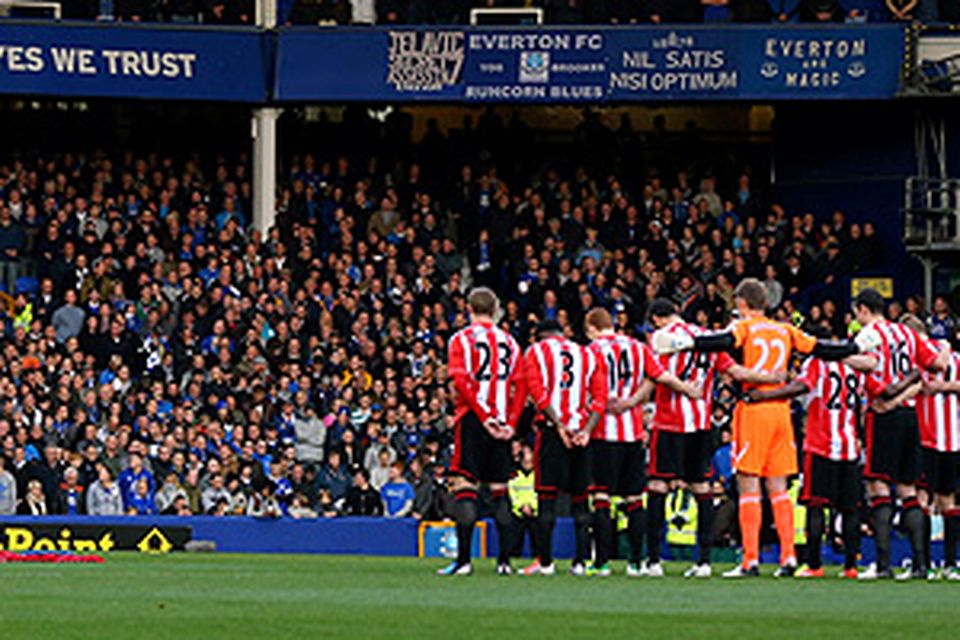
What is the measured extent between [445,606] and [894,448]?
19.0 feet

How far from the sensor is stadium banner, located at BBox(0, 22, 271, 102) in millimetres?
35969

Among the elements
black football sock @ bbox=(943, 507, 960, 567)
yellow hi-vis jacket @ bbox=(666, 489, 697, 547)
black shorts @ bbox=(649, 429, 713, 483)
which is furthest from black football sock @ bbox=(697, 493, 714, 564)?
yellow hi-vis jacket @ bbox=(666, 489, 697, 547)

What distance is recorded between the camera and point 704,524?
19297 millimetres

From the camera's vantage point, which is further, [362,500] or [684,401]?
[362,500]

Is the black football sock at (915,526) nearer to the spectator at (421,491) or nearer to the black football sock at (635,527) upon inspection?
the black football sock at (635,527)

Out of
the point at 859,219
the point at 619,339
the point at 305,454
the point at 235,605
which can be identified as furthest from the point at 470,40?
the point at 235,605

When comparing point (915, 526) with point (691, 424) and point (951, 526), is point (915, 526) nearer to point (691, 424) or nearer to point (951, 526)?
point (951, 526)

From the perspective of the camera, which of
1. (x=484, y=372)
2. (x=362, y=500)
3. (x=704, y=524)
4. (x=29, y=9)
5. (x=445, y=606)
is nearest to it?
(x=445, y=606)

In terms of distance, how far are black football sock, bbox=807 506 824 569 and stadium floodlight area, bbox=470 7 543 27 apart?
19.4 metres

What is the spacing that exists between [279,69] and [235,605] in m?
22.9

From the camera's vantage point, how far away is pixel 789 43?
36531 millimetres

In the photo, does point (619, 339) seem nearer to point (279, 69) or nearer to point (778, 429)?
point (778, 429)

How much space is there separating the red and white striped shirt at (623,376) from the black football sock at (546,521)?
24.8 inches

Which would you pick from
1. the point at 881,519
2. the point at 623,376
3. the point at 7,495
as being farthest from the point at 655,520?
the point at 7,495
